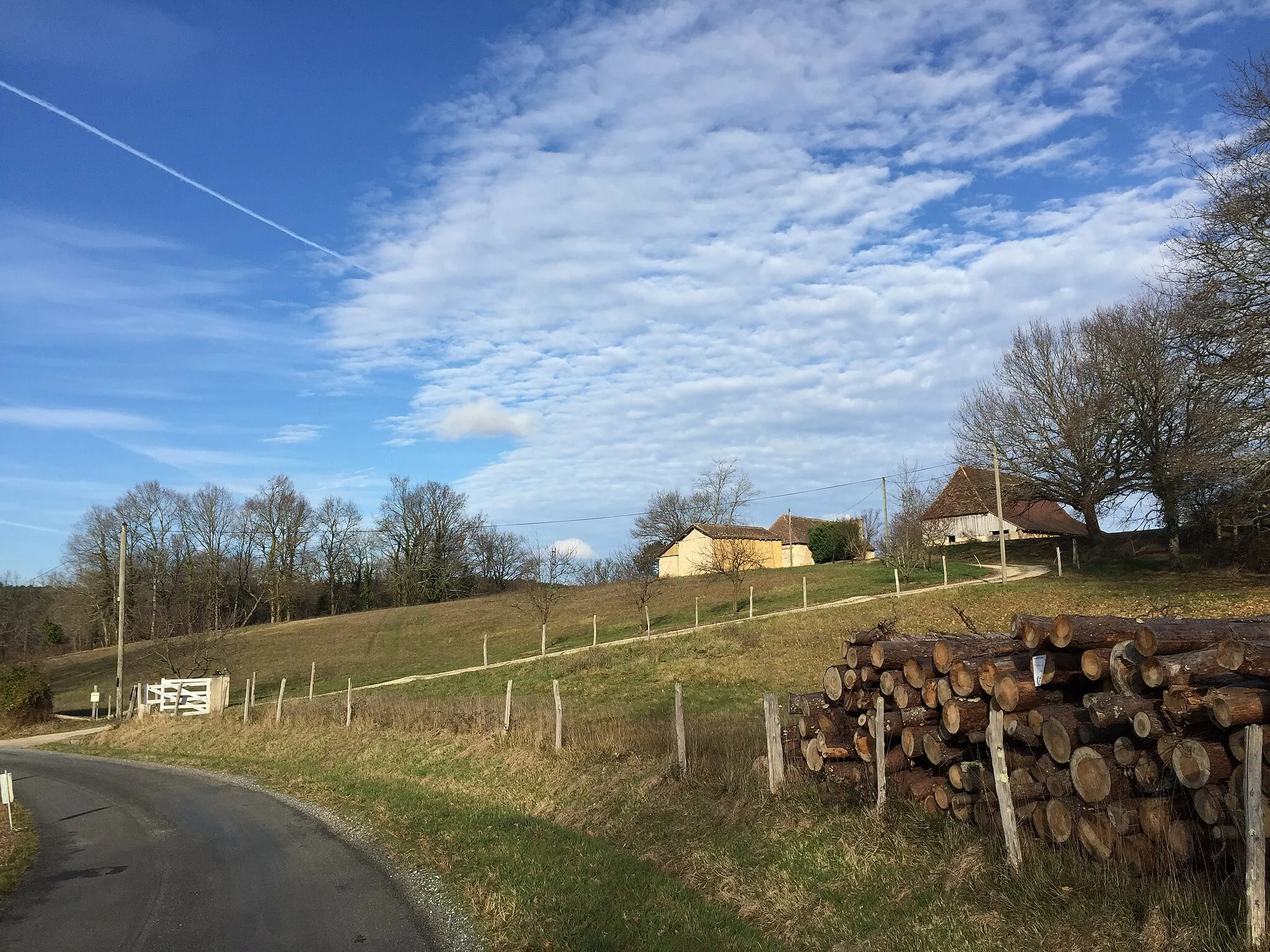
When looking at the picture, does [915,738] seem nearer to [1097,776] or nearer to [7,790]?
[1097,776]

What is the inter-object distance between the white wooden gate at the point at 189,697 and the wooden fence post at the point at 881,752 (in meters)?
30.0

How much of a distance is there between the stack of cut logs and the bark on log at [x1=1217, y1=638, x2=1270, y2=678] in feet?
0.03

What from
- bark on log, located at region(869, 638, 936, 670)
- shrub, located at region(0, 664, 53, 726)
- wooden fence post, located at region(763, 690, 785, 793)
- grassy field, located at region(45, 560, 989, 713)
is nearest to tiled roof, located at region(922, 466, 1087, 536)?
grassy field, located at region(45, 560, 989, 713)

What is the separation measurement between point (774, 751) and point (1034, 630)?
368 cm

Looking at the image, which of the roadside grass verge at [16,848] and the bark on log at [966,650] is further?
the roadside grass verge at [16,848]

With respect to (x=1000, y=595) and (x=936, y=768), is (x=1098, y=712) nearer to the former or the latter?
(x=936, y=768)

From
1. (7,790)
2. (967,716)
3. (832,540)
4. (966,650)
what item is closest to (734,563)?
(832,540)

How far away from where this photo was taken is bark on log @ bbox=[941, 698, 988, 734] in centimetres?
741

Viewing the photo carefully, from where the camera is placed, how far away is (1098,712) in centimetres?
607

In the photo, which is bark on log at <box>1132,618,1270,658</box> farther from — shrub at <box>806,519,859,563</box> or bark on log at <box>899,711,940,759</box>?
shrub at <box>806,519,859,563</box>

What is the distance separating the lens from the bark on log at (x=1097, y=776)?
5926 mm

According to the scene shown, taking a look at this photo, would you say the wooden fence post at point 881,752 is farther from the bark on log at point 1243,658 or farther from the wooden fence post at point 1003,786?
the bark on log at point 1243,658

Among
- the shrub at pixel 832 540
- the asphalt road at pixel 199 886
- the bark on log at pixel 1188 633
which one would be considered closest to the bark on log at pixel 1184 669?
the bark on log at pixel 1188 633

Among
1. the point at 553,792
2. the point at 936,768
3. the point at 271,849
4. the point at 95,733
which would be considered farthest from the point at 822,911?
the point at 95,733
